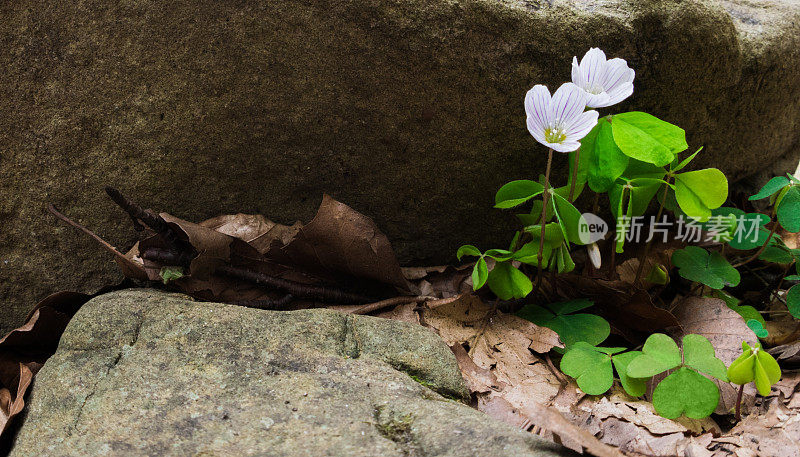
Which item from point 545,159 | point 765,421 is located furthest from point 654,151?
point 765,421

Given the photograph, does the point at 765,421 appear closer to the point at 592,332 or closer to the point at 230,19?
the point at 592,332

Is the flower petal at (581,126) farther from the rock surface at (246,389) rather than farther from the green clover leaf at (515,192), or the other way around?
the rock surface at (246,389)

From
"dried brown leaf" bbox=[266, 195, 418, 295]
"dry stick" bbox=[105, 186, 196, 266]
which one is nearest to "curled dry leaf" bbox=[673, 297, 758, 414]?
"dried brown leaf" bbox=[266, 195, 418, 295]

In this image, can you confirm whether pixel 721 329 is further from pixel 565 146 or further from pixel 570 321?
pixel 565 146

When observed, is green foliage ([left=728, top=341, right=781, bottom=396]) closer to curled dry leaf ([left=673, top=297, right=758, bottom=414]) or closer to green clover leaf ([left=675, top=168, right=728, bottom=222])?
curled dry leaf ([left=673, top=297, right=758, bottom=414])

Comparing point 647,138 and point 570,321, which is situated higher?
point 647,138

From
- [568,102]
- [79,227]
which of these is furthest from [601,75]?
[79,227]

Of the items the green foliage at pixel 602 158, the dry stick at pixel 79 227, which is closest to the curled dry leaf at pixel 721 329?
the green foliage at pixel 602 158
